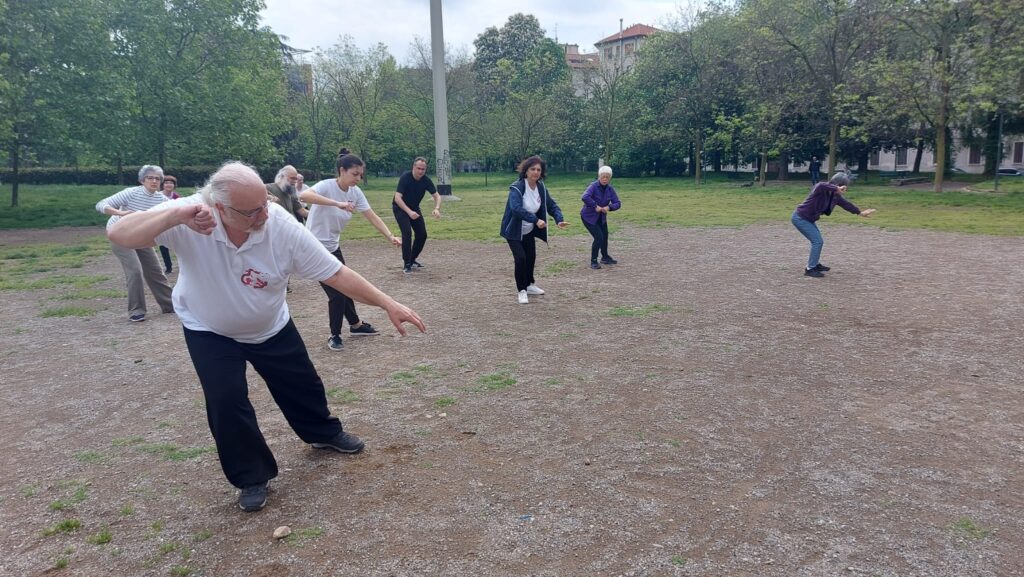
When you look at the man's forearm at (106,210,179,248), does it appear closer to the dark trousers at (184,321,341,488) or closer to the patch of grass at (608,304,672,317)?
the dark trousers at (184,321,341,488)

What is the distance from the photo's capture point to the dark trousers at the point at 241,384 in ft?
12.2

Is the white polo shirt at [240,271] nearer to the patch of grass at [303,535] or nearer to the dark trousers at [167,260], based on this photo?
the patch of grass at [303,535]

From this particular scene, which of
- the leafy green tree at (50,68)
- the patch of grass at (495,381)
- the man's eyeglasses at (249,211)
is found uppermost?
the leafy green tree at (50,68)

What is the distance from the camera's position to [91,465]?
453cm

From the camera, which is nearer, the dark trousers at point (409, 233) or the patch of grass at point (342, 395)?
the patch of grass at point (342, 395)

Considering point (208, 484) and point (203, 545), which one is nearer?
point (203, 545)

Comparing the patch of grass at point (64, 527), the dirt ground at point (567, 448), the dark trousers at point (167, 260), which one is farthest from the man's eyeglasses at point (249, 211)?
the dark trousers at point (167, 260)

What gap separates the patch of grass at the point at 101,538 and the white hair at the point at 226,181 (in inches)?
73.8

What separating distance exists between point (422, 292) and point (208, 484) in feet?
20.5

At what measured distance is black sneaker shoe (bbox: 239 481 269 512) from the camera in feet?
12.6

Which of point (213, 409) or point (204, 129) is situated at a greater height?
point (204, 129)

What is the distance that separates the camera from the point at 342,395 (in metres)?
5.79

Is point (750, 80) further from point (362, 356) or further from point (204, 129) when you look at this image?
point (362, 356)

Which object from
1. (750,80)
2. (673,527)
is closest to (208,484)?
(673,527)
